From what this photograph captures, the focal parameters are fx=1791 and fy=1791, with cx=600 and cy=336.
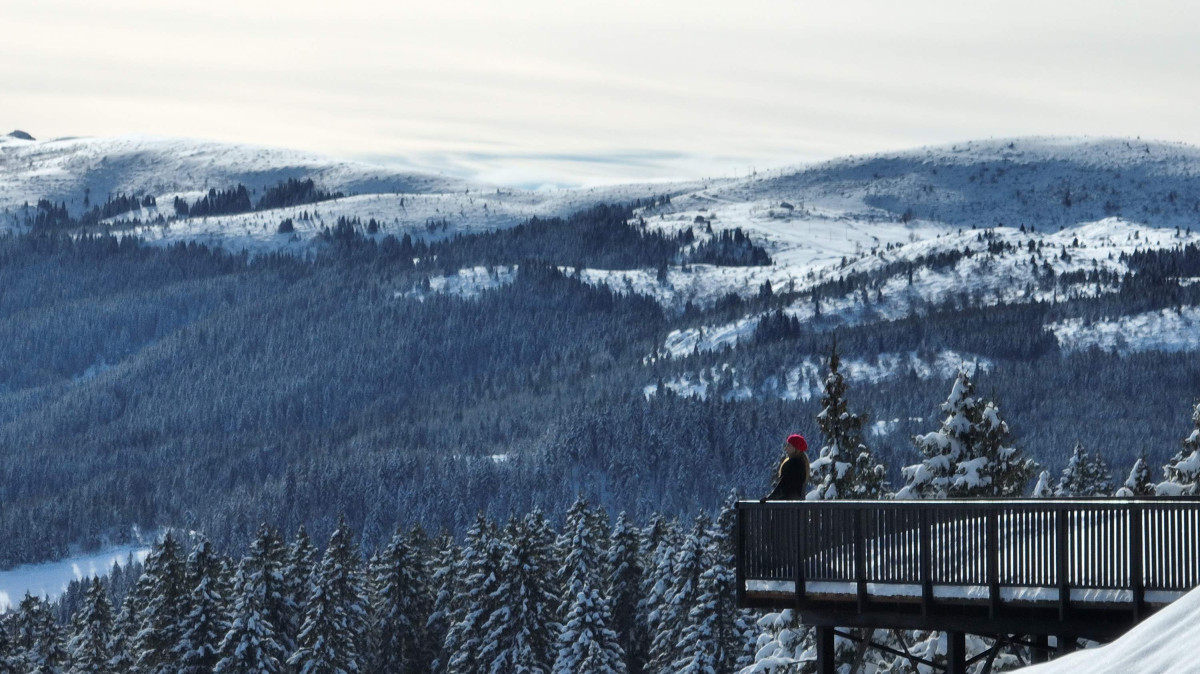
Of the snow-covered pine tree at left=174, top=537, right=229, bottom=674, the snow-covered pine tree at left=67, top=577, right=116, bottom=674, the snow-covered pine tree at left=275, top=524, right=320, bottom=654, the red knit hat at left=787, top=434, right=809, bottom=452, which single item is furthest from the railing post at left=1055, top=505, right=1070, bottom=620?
the snow-covered pine tree at left=67, top=577, right=116, bottom=674

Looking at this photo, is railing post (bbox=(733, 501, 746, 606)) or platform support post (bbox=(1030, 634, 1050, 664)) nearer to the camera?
platform support post (bbox=(1030, 634, 1050, 664))

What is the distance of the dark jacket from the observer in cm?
2545

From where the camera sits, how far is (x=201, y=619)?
64125 millimetres

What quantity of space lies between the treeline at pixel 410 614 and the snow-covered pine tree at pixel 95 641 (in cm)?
7

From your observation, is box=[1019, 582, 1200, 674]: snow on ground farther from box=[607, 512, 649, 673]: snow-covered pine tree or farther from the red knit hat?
box=[607, 512, 649, 673]: snow-covered pine tree

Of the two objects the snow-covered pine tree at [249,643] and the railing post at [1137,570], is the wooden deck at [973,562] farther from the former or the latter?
the snow-covered pine tree at [249,643]

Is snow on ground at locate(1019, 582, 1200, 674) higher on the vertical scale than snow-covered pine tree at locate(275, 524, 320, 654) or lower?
higher

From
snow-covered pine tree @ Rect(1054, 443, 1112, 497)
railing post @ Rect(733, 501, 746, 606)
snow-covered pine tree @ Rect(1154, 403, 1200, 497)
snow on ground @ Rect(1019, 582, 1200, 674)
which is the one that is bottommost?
snow-covered pine tree @ Rect(1054, 443, 1112, 497)

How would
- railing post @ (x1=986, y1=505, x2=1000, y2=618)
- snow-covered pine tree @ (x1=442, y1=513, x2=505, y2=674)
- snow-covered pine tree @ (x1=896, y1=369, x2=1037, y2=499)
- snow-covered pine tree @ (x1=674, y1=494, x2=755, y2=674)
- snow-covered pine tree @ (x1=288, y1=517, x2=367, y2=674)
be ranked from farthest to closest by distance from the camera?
snow-covered pine tree @ (x1=442, y1=513, x2=505, y2=674), snow-covered pine tree @ (x1=288, y1=517, x2=367, y2=674), snow-covered pine tree @ (x1=674, y1=494, x2=755, y2=674), snow-covered pine tree @ (x1=896, y1=369, x2=1037, y2=499), railing post @ (x1=986, y1=505, x2=1000, y2=618)

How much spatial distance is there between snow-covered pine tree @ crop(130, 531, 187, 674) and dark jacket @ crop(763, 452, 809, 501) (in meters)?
42.7

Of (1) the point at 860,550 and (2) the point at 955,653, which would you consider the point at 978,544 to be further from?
(2) the point at 955,653

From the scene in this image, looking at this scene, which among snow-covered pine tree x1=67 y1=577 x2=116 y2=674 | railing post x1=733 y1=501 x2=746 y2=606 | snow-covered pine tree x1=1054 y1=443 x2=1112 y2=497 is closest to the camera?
railing post x1=733 y1=501 x2=746 y2=606

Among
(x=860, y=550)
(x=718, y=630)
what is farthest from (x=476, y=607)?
(x=860, y=550)

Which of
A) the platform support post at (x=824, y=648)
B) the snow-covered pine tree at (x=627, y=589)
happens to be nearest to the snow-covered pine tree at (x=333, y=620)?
the snow-covered pine tree at (x=627, y=589)
